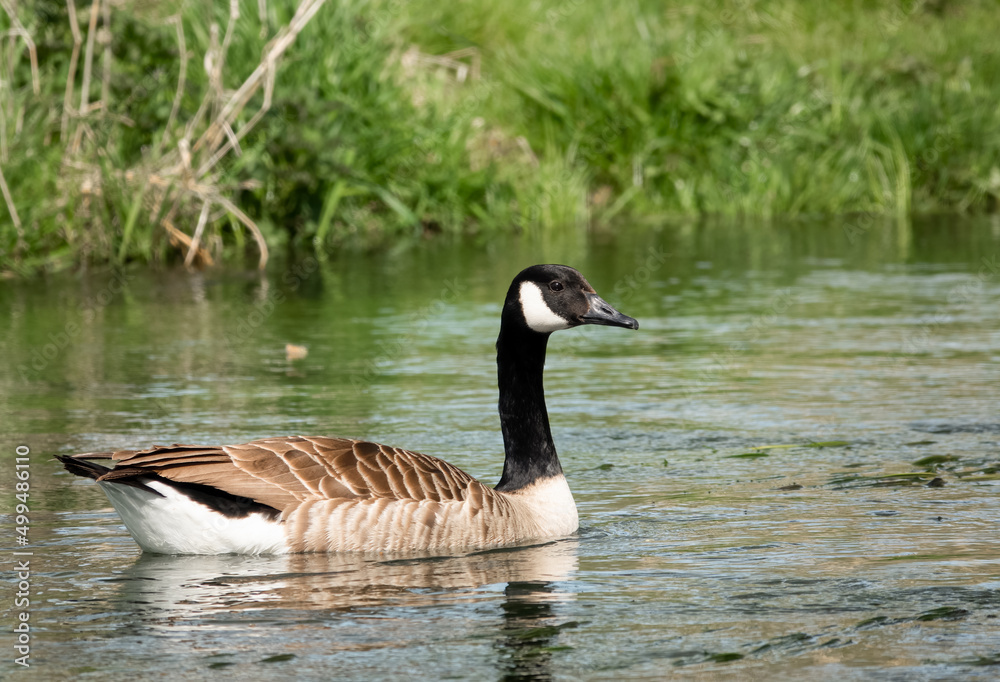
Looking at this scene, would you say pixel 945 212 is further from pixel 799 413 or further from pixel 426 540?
pixel 426 540

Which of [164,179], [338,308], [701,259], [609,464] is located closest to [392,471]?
[609,464]

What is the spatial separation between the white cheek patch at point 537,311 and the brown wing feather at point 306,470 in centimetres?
84

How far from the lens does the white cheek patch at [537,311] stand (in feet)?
23.4

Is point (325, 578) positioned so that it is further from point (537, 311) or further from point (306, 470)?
point (537, 311)

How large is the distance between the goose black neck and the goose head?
13cm

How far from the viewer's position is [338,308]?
565 inches

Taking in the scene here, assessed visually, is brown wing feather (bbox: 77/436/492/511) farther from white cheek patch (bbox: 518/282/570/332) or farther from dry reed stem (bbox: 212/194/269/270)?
dry reed stem (bbox: 212/194/269/270)

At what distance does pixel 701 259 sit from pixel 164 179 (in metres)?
6.07

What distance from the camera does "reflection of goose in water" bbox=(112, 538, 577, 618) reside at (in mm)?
5844

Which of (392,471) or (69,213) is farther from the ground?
(69,213)

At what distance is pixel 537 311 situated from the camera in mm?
7172

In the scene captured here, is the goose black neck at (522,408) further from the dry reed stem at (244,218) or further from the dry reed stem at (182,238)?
the dry reed stem at (182,238)

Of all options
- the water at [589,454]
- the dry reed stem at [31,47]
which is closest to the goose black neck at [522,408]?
the water at [589,454]

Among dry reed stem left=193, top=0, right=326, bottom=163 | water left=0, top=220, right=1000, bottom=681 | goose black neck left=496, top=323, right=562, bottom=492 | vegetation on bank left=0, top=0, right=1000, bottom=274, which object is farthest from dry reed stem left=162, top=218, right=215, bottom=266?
goose black neck left=496, top=323, right=562, bottom=492
